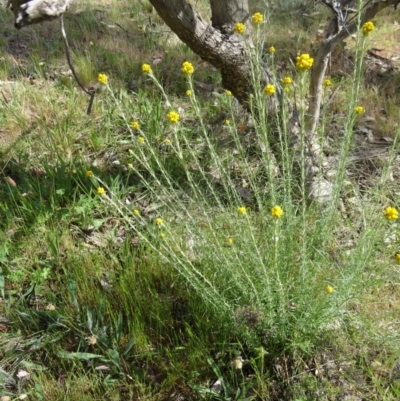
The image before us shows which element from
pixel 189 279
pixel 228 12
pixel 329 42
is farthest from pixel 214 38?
pixel 189 279

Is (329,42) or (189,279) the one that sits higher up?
(329,42)

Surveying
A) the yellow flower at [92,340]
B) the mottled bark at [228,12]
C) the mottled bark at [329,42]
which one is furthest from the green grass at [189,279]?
the mottled bark at [228,12]

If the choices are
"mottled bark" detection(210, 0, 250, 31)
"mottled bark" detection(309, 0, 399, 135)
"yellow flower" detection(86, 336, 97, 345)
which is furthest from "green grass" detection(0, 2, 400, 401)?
"mottled bark" detection(210, 0, 250, 31)

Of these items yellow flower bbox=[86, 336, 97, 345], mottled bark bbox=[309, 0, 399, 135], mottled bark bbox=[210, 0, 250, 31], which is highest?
mottled bark bbox=[210, 0, 250, 31]

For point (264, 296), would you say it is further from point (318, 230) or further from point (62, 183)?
point (62, 183)

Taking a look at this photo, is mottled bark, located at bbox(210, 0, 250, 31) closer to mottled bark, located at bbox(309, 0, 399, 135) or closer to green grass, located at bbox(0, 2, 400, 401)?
mottled bark, located at bbox(309, 0, 399, 135)

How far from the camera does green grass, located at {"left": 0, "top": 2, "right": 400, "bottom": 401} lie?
1872 mm

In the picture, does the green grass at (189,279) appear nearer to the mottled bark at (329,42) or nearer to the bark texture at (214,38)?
the mottled bark at (329,42)

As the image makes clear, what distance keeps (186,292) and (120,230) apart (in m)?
0.82

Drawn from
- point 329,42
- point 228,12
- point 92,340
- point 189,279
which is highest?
point 228,12

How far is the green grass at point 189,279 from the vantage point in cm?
187

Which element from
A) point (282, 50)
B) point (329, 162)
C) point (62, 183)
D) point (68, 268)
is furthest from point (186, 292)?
point (282, 50)

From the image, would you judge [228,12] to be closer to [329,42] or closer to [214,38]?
[214,38]

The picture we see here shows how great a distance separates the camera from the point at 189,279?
1.89 metres
